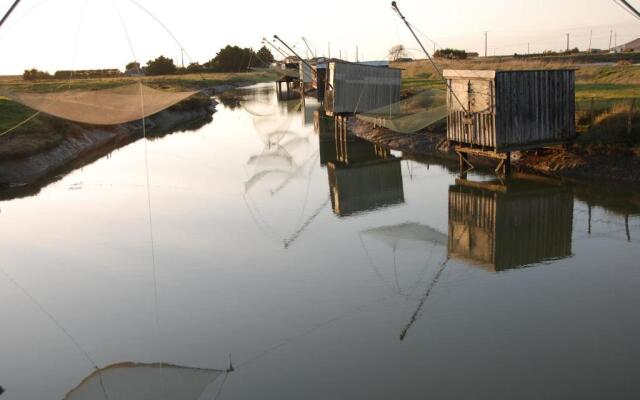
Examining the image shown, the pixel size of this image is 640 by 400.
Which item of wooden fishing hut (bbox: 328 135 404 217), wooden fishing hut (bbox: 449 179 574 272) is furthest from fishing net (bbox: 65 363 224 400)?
wooden fishing hut (bbox: 328 135 404 217)

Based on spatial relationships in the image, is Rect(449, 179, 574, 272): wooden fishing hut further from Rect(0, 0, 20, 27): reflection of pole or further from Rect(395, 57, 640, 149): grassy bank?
Rect(0, 0, 20, 27): reflection of pole

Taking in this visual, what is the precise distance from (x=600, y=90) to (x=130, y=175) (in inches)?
764

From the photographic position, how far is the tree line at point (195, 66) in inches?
2552

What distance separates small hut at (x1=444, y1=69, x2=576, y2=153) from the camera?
16.2 metres

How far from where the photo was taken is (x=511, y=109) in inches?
643

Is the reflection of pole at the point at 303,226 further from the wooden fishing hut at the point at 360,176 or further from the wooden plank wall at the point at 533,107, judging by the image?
the wooden plank wall at the point at 533,107

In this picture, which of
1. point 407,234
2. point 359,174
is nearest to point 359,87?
point 359,174

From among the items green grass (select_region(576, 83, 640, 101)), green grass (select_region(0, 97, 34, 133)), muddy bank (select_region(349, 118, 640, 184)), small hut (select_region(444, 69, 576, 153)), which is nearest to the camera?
muddy bank (select_region(349, 118, 640, 184))

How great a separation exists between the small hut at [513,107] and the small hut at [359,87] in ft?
32.2

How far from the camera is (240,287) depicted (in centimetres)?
1055

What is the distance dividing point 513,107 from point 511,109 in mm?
92

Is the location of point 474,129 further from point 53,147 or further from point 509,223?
point 53,147

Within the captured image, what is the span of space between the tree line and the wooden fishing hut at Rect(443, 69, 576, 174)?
46171 mm

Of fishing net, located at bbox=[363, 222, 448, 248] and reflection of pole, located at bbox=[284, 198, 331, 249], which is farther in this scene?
reflection of pole, located at bbox=[284, 198, 331, 249]
